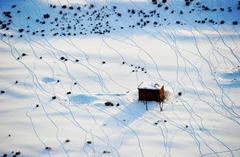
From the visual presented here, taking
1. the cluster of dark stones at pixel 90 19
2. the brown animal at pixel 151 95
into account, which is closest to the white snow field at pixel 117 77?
the cluster of dark stones at pixel 90 19

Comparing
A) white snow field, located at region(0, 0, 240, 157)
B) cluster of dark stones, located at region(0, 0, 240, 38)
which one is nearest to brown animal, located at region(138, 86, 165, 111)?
white snow field, located at region(0, 0, 240, 157)

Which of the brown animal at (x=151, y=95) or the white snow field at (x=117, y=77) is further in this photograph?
the brown animal at (x=151, y=95)

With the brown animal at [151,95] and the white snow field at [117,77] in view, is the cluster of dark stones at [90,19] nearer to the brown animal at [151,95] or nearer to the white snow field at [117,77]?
the white snow field at [117,77]

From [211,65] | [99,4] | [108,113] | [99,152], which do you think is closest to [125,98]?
[108,113]

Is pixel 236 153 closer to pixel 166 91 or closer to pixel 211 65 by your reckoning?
pixel 166 91

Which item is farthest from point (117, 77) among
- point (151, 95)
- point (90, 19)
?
point (90, 19)

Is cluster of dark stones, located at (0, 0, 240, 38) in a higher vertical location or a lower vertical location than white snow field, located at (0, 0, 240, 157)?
higher

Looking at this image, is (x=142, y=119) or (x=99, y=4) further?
(x=99, y=4)

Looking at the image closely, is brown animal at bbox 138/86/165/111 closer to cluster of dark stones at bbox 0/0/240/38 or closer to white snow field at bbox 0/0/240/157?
white snow field at bbox 0/0/240/157

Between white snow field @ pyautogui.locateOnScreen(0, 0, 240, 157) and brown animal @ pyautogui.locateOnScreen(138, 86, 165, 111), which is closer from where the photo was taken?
white snow field @ pyautogui.locateOnScreen(0, 0, 240, 157)
